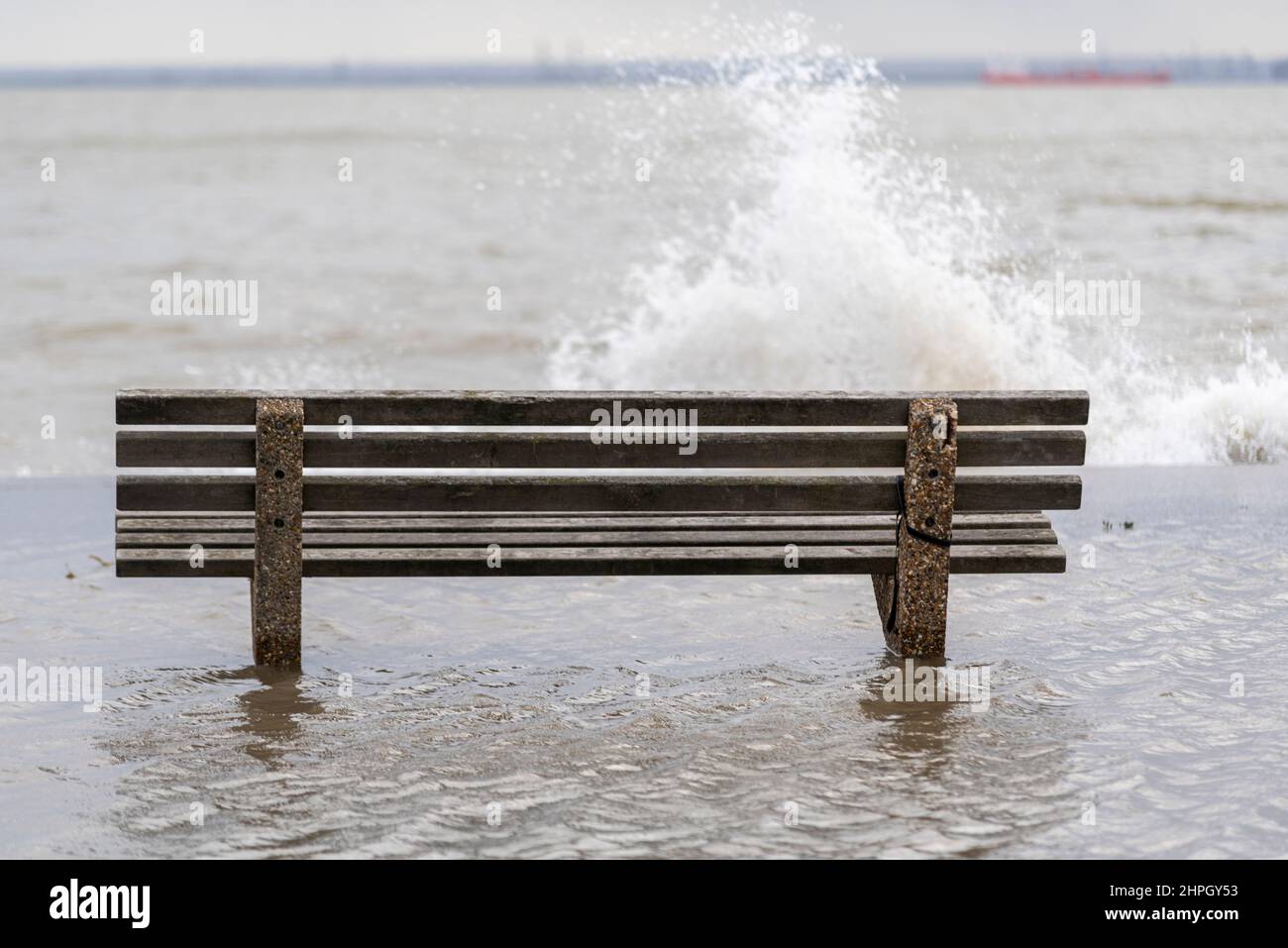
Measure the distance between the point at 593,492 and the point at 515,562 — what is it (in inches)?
14.2

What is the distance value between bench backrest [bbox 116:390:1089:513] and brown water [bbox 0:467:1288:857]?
0.66 metres

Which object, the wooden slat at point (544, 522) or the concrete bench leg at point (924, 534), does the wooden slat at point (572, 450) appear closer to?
the concrete bench leg at point (924, 534)

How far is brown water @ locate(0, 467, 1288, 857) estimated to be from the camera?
388cm

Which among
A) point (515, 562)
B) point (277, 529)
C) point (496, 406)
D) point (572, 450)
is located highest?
point (496, 406)

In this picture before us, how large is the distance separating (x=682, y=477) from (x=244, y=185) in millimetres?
34432

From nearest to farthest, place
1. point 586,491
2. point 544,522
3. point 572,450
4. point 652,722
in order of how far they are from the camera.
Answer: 1. point 652,722
2. point 572,450
3. point 586,491
4. point 544,522

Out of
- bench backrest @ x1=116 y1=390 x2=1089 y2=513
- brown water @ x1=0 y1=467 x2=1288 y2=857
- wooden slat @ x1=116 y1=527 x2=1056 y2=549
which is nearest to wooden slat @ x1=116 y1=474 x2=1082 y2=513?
bench backrest @ x1=116 y1=390 x2=1089 y2=513

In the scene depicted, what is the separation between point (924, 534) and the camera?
5.13 metres

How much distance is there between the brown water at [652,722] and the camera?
3875mm

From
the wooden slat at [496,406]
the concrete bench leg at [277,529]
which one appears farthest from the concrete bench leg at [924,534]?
A: the concrete bench leg at [277,529]

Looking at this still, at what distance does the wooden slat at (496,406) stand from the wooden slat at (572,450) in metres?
0.06

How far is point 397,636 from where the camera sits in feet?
19.3

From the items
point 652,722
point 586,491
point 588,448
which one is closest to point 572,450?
point 588,448

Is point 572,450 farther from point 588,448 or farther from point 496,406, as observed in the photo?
point 496,406
